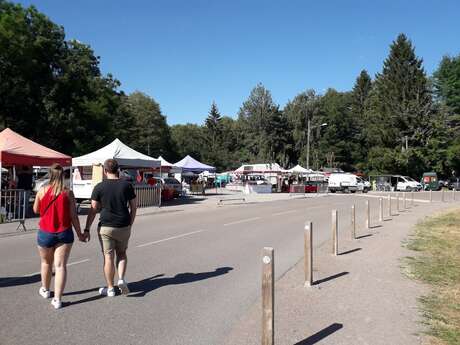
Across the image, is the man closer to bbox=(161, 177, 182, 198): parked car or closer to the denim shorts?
the denim shorts

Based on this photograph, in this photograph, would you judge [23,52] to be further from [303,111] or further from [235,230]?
[303,111]

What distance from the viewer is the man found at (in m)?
6.26

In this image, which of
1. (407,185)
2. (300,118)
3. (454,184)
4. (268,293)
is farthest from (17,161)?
(300,118)

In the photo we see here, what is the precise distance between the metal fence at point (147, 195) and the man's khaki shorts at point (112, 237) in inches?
705

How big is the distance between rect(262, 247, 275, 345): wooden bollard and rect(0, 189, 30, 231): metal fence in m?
14.0

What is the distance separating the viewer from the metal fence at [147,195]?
2447 cm

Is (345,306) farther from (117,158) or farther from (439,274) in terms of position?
(117,158)

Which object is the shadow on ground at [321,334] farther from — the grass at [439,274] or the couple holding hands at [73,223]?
the couple holding hands at [73,223]

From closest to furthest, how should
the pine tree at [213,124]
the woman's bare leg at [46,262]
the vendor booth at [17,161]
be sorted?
1. the woman's bare leg at [46,262]
2. the vendor booth at [17,161]
3. the pine tree at [213,124]

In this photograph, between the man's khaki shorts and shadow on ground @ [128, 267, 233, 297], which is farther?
shadow on ground @ [128, 267, 233, 297]

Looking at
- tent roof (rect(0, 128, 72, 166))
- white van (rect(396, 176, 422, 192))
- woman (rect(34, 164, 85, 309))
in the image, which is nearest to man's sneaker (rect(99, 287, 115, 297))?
woman (rect(34, 164, 85, 309))

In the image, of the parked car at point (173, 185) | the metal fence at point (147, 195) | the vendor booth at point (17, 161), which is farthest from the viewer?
the parked car at point (173, 185)

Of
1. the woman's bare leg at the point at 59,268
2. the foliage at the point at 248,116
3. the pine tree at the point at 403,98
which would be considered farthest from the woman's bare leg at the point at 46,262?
the pine tree at the point at 403,98

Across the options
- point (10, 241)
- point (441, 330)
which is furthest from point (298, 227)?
point (441, 330)
